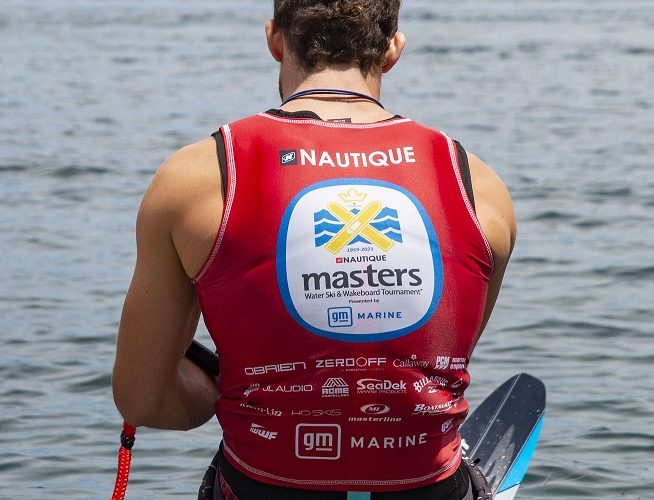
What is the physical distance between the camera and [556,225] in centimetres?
1284

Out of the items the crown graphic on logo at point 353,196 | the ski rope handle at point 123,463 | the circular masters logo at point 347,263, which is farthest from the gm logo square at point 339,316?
the ski rope handle at point 123,463

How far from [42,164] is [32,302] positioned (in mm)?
6738

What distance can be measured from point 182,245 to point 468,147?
1463 centimetres

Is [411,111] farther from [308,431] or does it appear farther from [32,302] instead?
[308,431]

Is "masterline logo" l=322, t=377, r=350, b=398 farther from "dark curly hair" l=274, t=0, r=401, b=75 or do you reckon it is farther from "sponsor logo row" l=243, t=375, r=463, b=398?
"dark curly hair" l=274, t=0, r=401, b=75

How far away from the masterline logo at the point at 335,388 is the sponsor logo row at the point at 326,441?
0.07 m

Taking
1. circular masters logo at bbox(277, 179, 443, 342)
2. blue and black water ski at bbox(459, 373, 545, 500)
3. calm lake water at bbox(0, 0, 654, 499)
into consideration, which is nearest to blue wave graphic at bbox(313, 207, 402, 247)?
circular masters logo at bbox(277, 179, 443, 342)

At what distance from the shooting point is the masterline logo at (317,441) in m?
2.91

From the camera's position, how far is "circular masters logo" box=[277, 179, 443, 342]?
285 cm

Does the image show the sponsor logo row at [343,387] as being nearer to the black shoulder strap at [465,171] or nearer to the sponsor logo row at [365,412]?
the sponsor logo row at [365,412]

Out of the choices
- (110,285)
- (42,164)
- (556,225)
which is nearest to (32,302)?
(110,285)

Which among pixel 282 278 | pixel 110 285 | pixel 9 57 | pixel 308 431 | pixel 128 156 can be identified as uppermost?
pixel 282 278

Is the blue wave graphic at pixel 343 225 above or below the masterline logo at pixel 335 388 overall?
above

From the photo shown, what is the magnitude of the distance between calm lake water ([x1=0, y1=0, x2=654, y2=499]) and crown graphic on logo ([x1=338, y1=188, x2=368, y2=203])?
3748 mm
